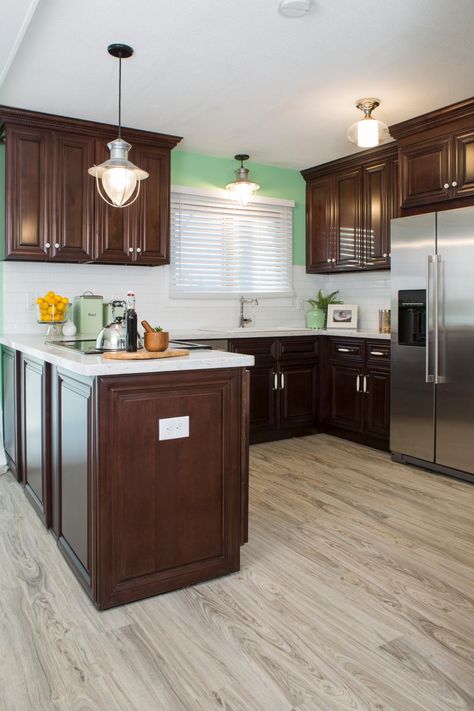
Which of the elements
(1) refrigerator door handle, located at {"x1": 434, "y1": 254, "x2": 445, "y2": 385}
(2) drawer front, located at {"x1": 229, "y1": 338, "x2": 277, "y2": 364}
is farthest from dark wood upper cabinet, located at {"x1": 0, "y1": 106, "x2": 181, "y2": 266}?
(1) refrigerator door handle, located at {"x1": 434, "y1": 254, "x2": 445, "y2": 385}

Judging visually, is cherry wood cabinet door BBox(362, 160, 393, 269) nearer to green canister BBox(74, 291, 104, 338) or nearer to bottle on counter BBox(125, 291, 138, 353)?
green canister BBox(74, 291, 104, 338)

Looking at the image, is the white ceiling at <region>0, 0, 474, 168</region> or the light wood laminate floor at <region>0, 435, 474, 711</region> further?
the white ceiling at <region>0, 0, 474, 168</region>

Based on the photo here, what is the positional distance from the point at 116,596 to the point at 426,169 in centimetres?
348

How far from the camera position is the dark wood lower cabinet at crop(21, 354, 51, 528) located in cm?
278

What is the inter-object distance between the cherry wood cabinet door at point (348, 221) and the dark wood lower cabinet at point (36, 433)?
121 inches

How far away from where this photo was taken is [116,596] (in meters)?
2.18

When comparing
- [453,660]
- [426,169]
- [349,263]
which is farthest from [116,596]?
[349,263]

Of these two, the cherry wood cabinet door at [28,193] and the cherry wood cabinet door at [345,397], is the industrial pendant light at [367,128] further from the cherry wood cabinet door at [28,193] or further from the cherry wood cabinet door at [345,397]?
the cherry wood cabinet door at [28,193]

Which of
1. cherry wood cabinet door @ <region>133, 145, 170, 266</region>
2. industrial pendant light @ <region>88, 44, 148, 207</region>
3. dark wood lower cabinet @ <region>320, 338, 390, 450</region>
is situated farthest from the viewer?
dark wood lower cabinet @ <region>320, 338, 390, 450</region>

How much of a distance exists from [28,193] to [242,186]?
6.17 ft

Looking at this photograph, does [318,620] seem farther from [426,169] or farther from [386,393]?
[426,169]

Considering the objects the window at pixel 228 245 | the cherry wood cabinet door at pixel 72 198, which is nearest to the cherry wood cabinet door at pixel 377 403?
the window at pixel 228 245

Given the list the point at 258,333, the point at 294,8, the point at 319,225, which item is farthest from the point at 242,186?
the point at 294,8

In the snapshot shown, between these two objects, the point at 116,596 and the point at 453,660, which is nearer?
the point at 453,660
